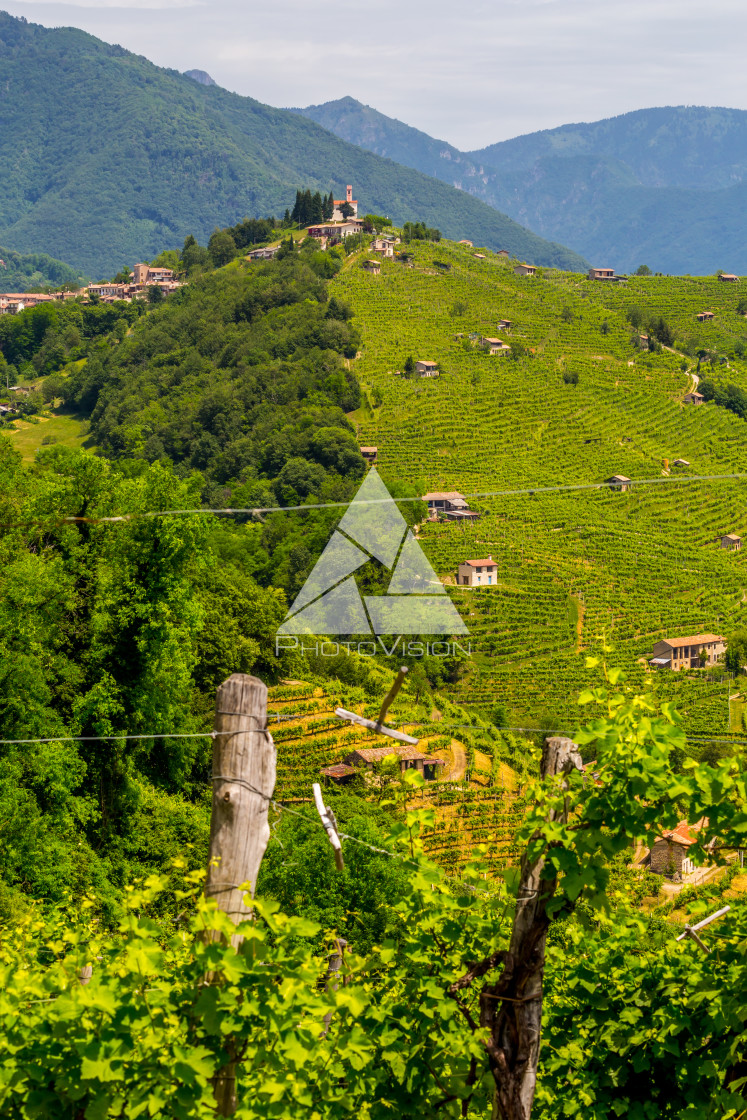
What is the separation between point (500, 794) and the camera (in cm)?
2378

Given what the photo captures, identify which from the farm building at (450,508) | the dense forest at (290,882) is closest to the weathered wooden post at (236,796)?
the dense forest at (290,882)

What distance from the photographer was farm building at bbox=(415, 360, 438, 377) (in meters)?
61.5

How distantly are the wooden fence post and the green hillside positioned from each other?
188 m

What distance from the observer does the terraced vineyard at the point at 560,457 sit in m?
35.6

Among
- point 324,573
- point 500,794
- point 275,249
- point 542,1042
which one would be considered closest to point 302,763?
point 500,794

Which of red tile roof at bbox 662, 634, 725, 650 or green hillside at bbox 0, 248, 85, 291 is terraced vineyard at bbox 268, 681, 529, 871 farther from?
green hillside at bbox 0, 248, 85, 291

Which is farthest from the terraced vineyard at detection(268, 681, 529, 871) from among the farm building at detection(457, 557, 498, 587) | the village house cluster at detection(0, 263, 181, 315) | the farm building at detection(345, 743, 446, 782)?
the village house cluster at detection(0, 263, 181, 315)

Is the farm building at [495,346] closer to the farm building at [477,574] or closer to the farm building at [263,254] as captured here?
the farm building at [263,254]

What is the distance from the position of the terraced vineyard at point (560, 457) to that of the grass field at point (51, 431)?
2009 cm

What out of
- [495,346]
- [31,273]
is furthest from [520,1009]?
[31,273]

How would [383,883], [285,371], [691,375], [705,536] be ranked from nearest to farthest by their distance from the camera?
1. [383,883]
2. [705,536]
3. [285,371]
4. [691,375]

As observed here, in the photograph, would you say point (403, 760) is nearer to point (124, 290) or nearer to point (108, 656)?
point (108, 656)

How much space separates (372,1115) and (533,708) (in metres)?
→ 29.1

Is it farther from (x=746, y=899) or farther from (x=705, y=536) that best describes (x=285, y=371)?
(x=746, y=899)
